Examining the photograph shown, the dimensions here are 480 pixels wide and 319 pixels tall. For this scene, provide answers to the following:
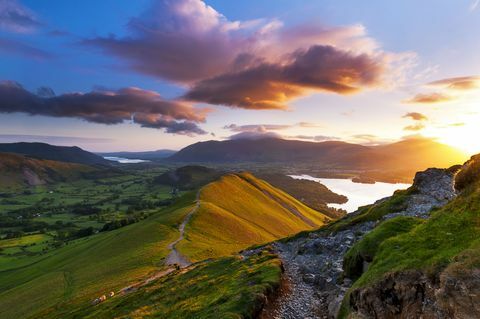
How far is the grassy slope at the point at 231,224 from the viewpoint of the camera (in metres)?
102

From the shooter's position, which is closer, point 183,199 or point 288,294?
point 288,294

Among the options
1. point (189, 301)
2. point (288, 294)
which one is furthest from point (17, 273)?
point (288, 294)

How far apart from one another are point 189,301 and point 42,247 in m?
188

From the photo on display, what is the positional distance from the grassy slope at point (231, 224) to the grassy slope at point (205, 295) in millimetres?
31815

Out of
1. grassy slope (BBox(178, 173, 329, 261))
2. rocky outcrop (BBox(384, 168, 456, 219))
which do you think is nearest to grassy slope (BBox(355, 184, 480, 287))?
rocky outcrop (BBox(384, 168, 456, 219))

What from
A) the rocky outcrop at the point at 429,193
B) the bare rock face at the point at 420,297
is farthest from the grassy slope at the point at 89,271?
the bare rock face at the point at 420,297

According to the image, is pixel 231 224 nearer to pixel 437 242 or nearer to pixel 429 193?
pixel 429 193

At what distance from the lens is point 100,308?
178 feet

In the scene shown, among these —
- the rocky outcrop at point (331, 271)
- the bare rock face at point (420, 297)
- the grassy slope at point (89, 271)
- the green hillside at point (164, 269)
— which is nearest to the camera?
the bare rock face at point (420, 297)

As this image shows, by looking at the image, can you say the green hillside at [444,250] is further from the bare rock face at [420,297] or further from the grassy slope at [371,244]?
the grassy slope at [371,244]

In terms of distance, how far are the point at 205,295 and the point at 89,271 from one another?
221ft

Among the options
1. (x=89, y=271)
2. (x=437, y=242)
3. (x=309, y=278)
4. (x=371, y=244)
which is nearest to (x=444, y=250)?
(x=437, y=242)

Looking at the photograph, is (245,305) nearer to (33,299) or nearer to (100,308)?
(100,308)

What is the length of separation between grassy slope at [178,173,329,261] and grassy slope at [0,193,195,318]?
873 centimetres
